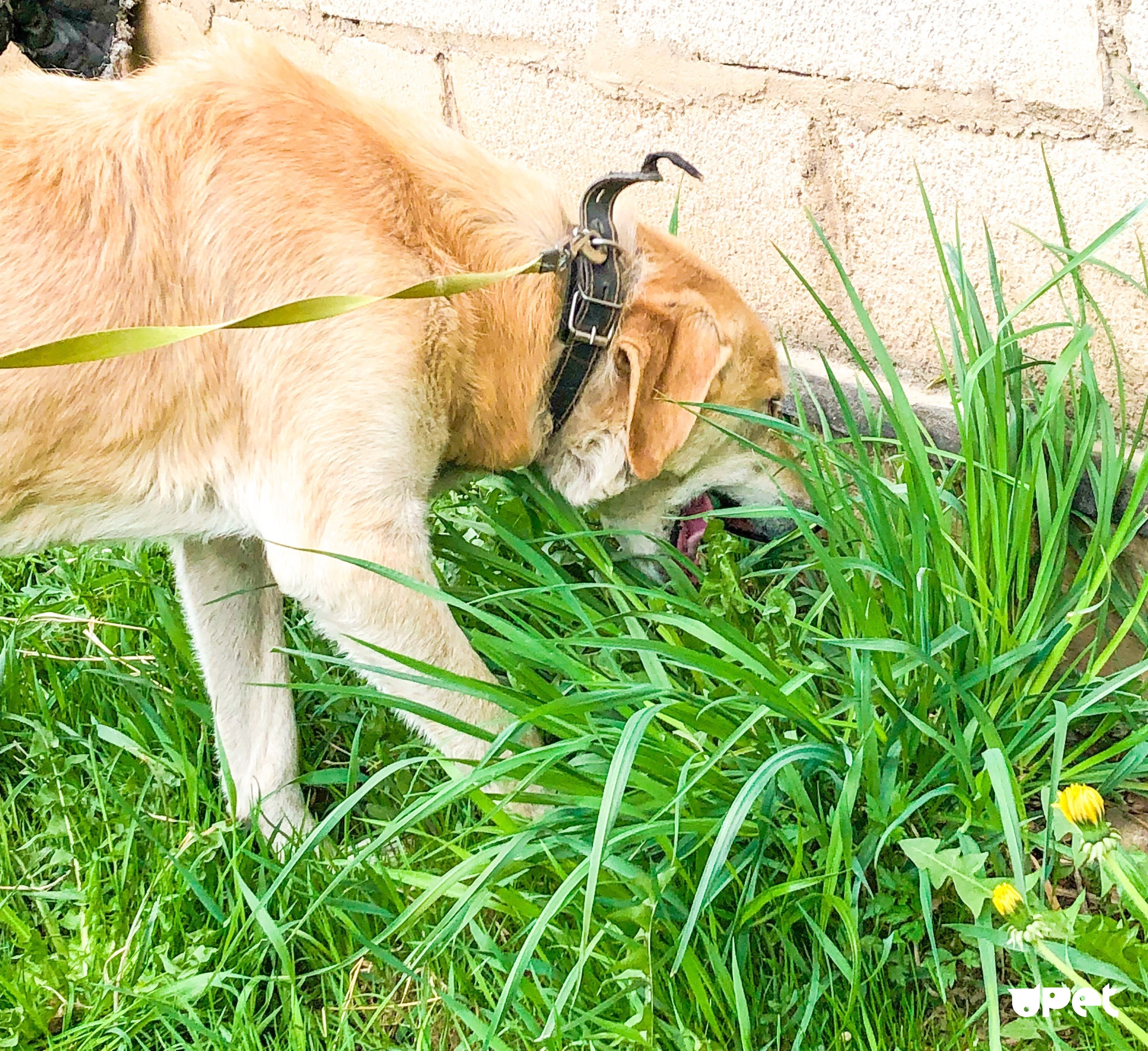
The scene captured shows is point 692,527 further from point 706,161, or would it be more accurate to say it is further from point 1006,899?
point 1006,899

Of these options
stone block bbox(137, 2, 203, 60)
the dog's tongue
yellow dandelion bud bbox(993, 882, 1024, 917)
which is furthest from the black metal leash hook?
stone block bbox(137, 2, 203, 60)

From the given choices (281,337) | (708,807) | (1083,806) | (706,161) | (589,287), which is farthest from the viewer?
(706,161)

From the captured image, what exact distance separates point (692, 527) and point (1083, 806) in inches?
64.1

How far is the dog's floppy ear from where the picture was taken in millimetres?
2350

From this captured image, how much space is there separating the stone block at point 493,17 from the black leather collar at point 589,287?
106 cm

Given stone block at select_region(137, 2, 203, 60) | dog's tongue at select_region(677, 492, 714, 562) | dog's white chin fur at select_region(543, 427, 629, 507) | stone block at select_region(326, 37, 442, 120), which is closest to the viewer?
dog's white chin fur at select_region(543, 427, 629, 507)

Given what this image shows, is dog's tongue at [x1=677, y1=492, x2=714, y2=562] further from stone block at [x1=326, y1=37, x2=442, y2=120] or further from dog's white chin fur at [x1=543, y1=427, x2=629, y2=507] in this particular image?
stone block at [x1=326, y1=37, x2=442, y2=120]

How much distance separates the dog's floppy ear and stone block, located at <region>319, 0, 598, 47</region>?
4.09ft

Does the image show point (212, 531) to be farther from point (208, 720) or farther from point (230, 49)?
point (230, 49)

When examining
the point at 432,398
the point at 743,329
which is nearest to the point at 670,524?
the point at 743,329

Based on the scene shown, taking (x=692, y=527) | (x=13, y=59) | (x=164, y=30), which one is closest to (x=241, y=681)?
(x=692, y=527)

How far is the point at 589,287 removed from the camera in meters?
2.36

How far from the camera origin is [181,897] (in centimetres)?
224

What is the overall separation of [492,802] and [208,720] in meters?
1.07
